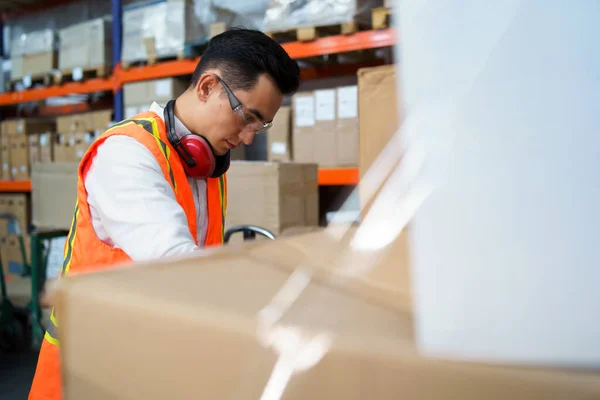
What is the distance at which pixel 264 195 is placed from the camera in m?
1.93

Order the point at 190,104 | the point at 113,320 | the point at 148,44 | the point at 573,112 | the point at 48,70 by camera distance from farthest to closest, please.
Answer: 1. the point at 48,70
2. the point at 148,44
3. the point at 190,104
4. the point at 113,320
5. the point at 573,112

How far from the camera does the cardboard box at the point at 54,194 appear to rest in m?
2.86

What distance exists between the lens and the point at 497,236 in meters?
0.24

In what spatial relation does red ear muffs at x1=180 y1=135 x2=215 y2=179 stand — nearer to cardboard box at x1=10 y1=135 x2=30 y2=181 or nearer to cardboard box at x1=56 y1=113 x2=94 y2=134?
cardboard box at x1=56 y1=113 x2=94 y2=134

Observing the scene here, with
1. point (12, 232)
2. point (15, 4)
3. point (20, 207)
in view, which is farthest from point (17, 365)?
point (15, 4)

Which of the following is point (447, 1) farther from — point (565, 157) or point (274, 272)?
point (274, 272)

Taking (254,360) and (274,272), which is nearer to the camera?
(254,360)

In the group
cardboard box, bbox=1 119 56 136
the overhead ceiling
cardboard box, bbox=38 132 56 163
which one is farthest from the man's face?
the overhead ceiling

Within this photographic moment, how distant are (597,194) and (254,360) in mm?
199

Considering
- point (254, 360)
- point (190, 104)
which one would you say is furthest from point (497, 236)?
point (190, 104)

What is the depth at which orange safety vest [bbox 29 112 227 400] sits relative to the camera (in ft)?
2.85

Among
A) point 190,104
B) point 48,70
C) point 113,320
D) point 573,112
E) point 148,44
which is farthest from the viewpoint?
point 48,70

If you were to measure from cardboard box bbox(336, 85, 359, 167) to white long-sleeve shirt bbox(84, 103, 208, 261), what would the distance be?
64.7 inches

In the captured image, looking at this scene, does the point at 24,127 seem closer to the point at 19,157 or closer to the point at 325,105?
the point at 19,157
